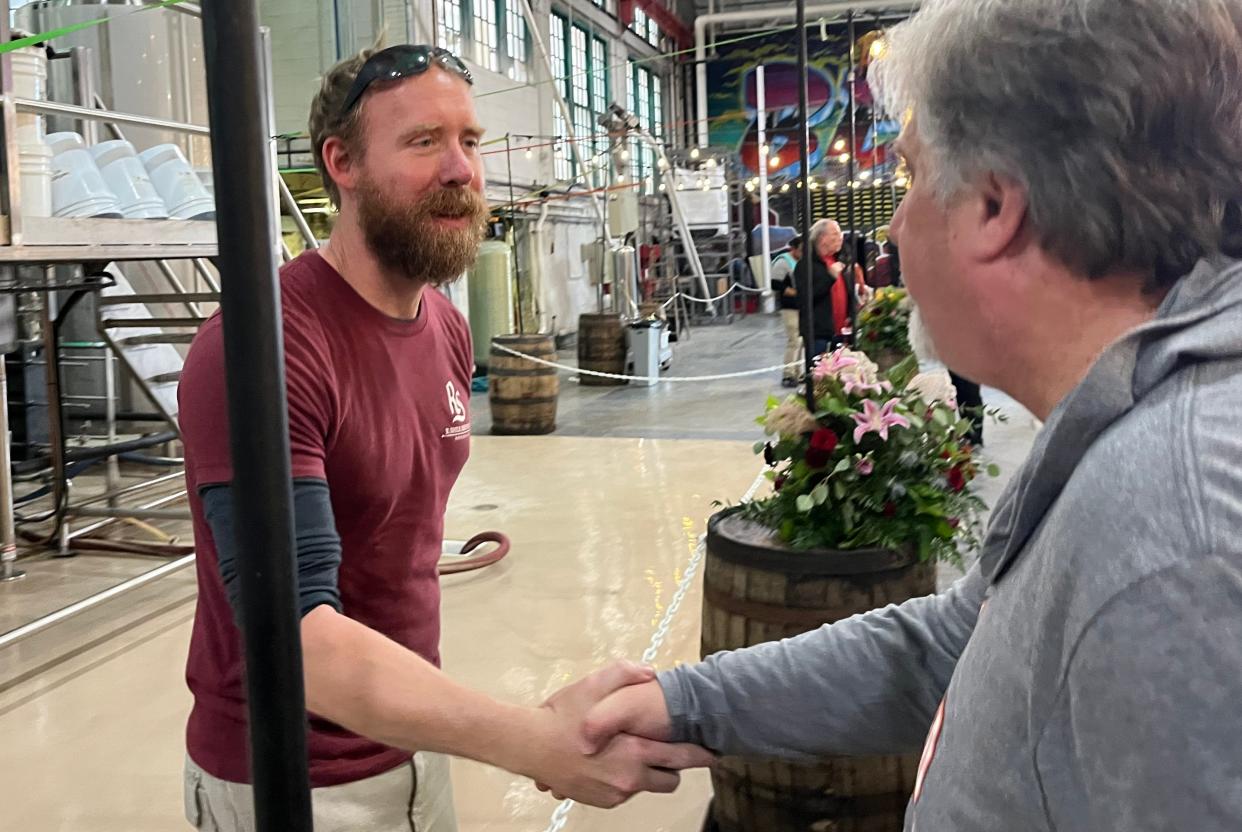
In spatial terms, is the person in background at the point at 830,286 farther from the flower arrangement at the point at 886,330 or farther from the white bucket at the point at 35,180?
the white bucket at the point at 35,180

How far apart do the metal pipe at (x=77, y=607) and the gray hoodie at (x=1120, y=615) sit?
13.0 ft

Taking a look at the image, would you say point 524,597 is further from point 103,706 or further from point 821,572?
point 821,572

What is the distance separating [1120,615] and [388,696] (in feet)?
2.94

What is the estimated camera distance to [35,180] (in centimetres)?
377

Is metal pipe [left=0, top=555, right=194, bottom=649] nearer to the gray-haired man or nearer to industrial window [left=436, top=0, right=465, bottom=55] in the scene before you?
the gray-haired man

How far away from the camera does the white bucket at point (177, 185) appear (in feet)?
15.1

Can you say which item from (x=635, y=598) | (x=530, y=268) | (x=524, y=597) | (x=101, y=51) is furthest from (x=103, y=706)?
(x=530, y=268)

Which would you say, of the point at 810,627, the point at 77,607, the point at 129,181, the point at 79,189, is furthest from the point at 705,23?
the point at 810,627

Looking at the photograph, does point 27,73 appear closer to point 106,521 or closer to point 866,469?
point 106,521

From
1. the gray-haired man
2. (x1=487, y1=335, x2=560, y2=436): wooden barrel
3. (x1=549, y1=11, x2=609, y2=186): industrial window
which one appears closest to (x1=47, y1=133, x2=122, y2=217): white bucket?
the gray-haired man

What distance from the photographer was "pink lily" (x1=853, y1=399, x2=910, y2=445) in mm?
2521

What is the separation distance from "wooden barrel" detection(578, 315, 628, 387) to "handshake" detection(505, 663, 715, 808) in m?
→ 10.5

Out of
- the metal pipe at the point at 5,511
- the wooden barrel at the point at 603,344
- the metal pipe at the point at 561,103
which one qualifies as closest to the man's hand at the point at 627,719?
the metal pipe at the point at 5,511

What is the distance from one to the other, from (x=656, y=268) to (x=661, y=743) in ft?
60.7
